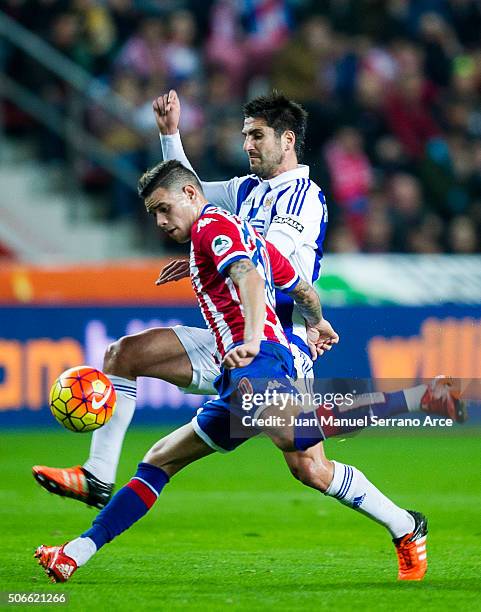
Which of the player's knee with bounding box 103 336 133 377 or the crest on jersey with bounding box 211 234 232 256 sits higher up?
the crest on jersey with bounding box 211 234 232 256

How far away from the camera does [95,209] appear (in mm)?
14734

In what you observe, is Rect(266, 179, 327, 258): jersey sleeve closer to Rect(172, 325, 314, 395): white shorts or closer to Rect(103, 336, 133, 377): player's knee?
Rect(172, 325, 314, 395): white shorts

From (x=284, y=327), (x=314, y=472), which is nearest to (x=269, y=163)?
(x=284, y=327)

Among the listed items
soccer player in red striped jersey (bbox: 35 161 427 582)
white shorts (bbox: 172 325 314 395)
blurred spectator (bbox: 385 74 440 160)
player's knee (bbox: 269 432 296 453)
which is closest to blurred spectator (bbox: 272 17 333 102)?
blurred spectator (bbox: 385 74 440 160)

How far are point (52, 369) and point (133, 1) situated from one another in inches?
202

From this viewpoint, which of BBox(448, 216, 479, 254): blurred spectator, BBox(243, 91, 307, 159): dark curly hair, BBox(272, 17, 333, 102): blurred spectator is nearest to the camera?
BBox(243, 91, 307, 159): dark curly hair

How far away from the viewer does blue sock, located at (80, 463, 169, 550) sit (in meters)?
5.82

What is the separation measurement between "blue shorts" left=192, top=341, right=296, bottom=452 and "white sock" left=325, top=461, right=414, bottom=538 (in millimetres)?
437

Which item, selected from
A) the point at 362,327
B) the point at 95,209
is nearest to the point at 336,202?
the point at 362,327

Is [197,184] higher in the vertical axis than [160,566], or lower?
higher

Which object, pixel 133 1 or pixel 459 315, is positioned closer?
pixel 459 315

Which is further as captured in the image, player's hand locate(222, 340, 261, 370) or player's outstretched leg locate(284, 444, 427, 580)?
player's outstretched leg locate(284, 444, 427, 580)

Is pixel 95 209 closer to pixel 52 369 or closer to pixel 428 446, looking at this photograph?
pixel 52 369

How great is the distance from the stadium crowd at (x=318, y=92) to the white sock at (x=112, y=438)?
23.3ft
